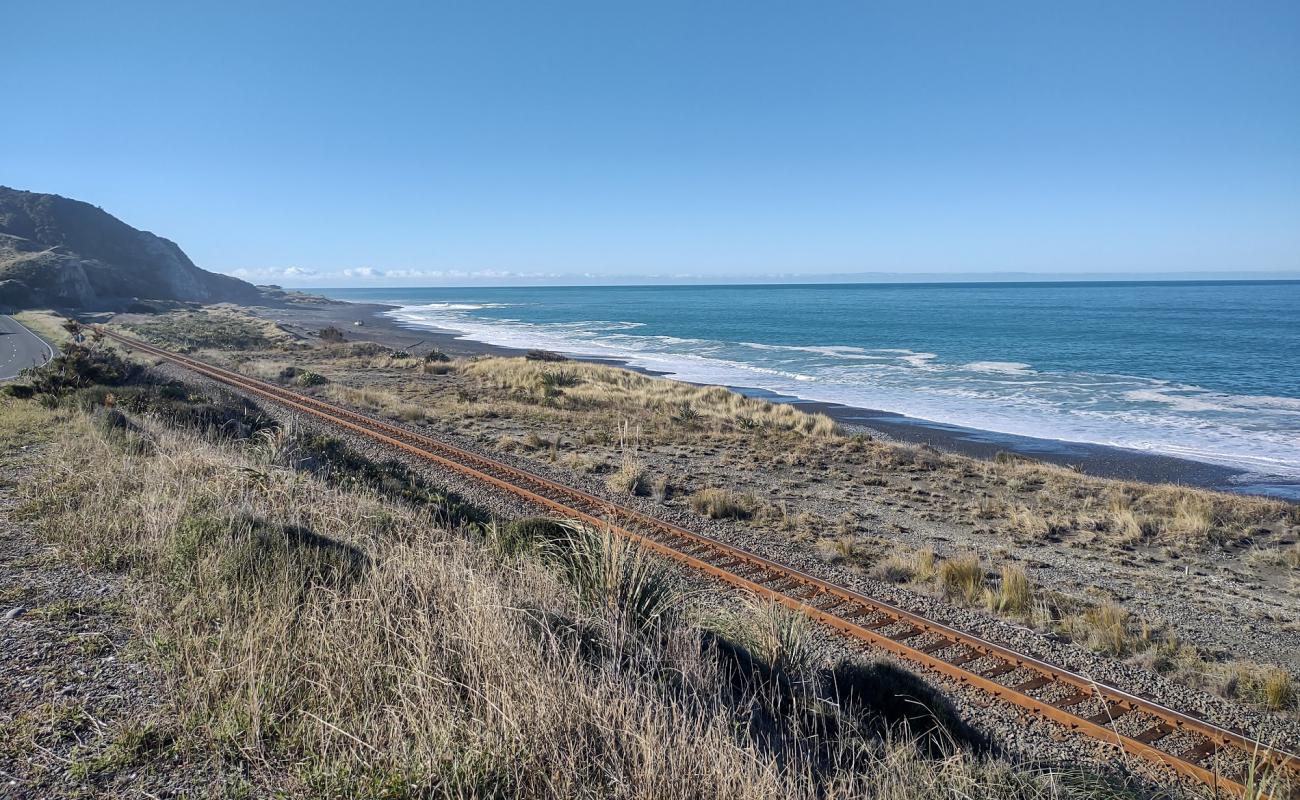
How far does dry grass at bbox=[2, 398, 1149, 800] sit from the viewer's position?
326 centimetres

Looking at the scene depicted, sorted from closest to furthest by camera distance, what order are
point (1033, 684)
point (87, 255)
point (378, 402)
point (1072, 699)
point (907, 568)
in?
1. point (1072, 699)
2. point (1033, 684)
3. point (907, 568)
4. point (378, 402)
5. point (87, 255)

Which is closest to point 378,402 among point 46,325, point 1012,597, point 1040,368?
point 1012,597

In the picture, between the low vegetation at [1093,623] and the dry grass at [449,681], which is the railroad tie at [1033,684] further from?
the dry grass at [449,681]

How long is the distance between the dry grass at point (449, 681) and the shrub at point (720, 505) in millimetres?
6969

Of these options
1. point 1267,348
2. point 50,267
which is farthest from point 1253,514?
point 50,267

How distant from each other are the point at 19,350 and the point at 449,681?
39345 mm

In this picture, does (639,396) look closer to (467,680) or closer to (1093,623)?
(1093,623)

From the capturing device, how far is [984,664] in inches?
293

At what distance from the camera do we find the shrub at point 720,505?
13.5 metres

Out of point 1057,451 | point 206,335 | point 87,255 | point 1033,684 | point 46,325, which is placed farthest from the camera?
point 87,255

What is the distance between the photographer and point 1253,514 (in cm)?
1502

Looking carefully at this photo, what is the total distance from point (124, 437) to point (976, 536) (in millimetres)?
14461

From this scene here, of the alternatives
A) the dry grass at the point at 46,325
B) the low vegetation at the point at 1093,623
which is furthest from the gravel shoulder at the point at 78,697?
the dry grass at the point at 46,325

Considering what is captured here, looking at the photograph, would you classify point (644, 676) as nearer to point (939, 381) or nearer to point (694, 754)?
point (694, 754)
